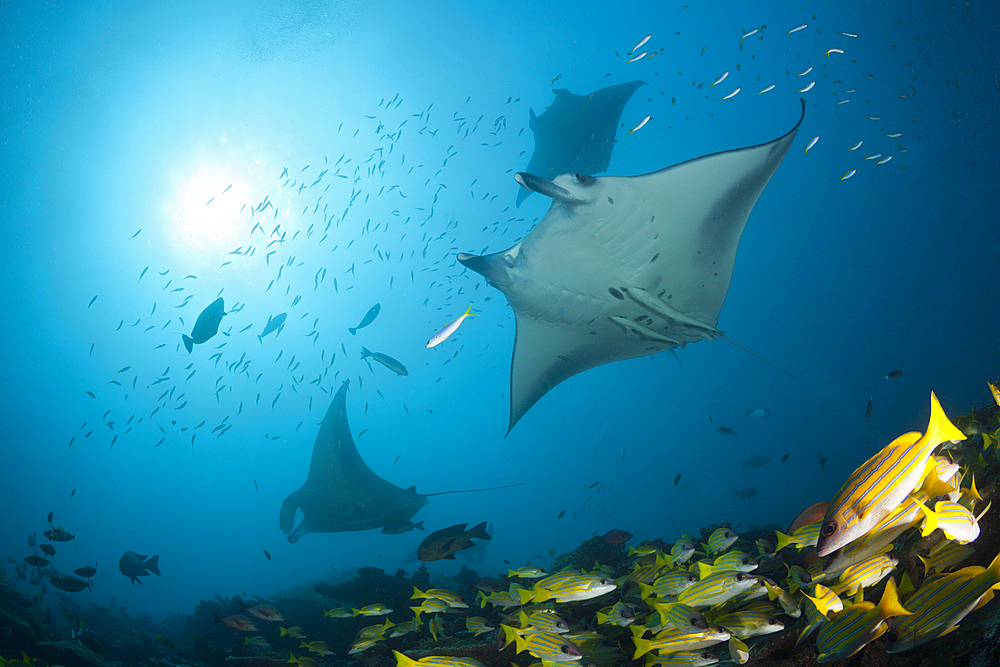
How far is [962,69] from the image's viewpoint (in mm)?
14188

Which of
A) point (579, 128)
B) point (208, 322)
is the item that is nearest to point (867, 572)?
point (208, 322)

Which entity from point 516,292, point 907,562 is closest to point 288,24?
point 516,292

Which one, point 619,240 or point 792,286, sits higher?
point 619,240

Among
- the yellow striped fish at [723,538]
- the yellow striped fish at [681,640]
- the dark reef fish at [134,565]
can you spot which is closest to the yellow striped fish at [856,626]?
the yellow striped fish at [681,640]

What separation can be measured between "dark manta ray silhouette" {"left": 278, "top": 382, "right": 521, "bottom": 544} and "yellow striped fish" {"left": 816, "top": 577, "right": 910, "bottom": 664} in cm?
601

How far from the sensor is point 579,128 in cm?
877

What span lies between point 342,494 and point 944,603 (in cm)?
770

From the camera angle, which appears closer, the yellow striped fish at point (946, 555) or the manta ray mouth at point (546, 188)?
the yellow striped fish at point (946, 555)

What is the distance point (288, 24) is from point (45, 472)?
41.3 metres

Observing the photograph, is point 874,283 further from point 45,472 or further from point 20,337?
point 45,472

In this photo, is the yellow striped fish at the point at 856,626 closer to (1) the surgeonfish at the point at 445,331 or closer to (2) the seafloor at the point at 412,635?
(2) the seafloor at the point at 412,635

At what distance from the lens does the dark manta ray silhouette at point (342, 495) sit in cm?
705

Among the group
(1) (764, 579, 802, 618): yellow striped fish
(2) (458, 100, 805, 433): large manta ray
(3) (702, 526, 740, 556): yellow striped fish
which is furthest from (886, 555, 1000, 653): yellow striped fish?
(2) (458, 100, 805, 433): large manta ray

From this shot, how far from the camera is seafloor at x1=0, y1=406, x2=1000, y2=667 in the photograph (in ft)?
5.17
